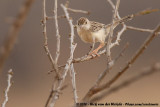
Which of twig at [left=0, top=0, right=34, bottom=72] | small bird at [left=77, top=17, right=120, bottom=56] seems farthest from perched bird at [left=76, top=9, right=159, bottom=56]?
twig at [left=0, top=0, right=34, bottom=72]

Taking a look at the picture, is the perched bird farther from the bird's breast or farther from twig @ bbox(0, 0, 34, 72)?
twig @ bbox(0, 0, 34, 72)

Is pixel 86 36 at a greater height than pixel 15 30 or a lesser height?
A: greater

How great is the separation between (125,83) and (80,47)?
30.1 ft

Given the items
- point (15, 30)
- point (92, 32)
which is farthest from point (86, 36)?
point (15, 30)

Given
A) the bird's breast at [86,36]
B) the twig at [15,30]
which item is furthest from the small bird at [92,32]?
the twig at [15,30]

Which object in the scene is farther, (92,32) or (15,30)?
(92,32)

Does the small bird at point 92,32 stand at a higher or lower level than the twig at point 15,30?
higher

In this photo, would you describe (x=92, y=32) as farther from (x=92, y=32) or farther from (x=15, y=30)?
(x=15, y=30)

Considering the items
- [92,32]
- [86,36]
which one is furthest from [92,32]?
[86,36]

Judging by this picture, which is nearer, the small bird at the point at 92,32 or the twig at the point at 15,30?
Result: the twig at the point at 15,30

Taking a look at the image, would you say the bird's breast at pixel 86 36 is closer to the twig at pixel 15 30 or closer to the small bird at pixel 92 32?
the small bird at pixel 92 32

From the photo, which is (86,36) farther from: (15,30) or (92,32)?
(15,30)

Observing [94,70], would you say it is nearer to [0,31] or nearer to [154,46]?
[154,46]

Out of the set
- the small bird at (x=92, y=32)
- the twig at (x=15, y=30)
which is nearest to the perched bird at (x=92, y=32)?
the small bird at (x=92, y=32)
